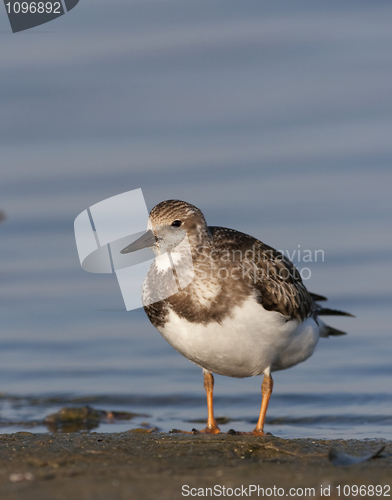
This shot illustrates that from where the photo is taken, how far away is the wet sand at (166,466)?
3.03 metres

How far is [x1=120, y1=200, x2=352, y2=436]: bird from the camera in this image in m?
5.16

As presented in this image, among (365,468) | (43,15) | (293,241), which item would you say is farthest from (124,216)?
(43,15)

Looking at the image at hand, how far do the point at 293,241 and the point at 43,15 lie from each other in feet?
22.5

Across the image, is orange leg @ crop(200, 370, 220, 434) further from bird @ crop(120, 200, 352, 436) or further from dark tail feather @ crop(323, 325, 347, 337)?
dark tail feather @ crop(323, 325, 347, 337)

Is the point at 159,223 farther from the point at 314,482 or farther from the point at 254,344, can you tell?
the point at 314,482

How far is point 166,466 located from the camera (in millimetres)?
3555

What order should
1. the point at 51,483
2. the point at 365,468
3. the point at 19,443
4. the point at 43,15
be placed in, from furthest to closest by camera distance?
the point at 43,15 < the point at 19,443 < the point at 365,468 < the point at 51,483

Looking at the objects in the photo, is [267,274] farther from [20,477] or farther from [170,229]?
[20,477]

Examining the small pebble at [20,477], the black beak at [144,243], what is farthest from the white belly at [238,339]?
the small pebble at [20,477]

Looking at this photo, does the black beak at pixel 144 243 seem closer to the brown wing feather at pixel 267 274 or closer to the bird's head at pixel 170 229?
the bird's head at pixel 170 229

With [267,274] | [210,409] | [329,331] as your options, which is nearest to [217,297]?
[267,274]

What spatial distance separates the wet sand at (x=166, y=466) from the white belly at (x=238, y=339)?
693 mm

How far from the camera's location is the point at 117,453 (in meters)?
3.92

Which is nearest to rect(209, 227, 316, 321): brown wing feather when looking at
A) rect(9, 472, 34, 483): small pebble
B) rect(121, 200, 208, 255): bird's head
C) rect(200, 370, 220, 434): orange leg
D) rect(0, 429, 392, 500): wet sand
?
rect(121, 200, 208, 255): bird's head
